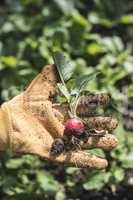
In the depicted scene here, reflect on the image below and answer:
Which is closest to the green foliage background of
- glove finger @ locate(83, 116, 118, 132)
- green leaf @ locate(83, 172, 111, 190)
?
green leaf @ locate(83, 172, 111, 190)

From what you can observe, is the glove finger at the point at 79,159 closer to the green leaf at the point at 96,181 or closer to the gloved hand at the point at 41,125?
the gloved hand at the point at 41,125

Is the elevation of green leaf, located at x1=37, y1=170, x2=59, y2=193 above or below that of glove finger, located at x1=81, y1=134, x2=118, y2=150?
below

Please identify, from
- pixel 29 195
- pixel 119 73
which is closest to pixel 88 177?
pixel 29 195

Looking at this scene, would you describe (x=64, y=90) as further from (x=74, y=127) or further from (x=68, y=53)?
(x=68, y=53)

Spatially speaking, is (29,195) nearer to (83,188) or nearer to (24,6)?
(83,188)

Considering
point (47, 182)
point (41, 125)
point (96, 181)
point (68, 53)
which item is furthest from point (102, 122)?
point (68, 53)

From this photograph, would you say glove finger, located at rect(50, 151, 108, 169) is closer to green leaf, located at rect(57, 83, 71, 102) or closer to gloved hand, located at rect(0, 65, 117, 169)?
gloved hand, located at rect(0, 65, 117, 169)
